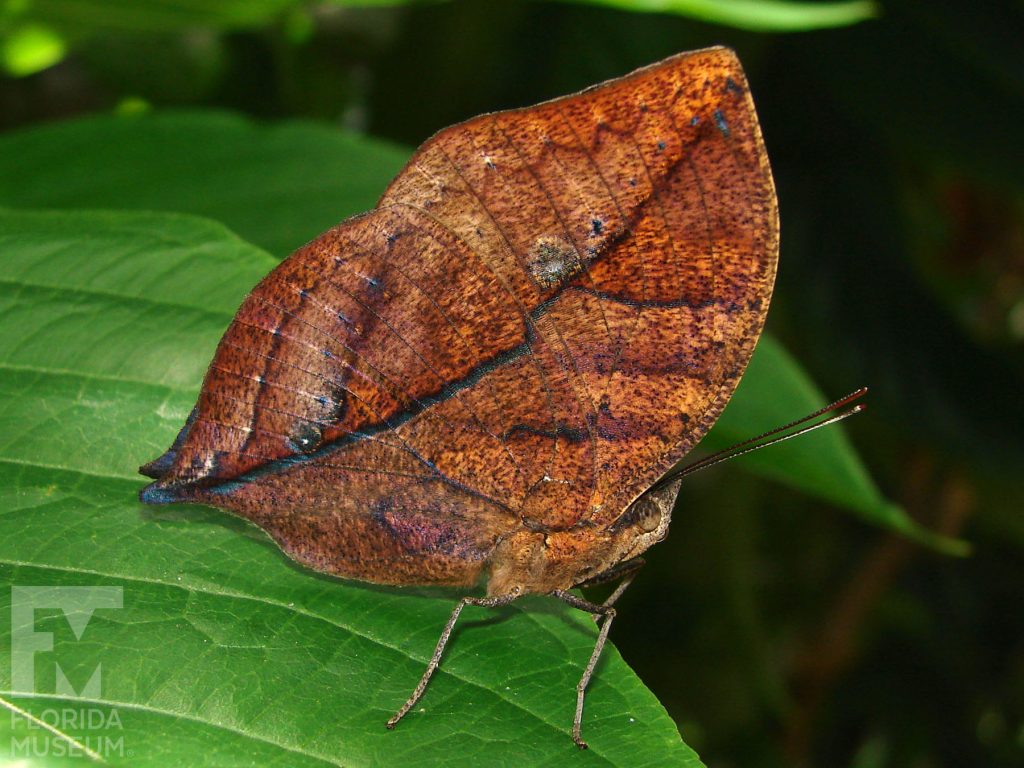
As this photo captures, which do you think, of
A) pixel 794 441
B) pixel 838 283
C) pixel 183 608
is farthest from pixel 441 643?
pixel 838 283

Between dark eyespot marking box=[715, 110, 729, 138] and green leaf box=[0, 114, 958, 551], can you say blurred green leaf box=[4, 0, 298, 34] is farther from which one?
dark eyespot marking box=[715, 110, 729, 138]

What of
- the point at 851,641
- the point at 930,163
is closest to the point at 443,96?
the point at 930,163

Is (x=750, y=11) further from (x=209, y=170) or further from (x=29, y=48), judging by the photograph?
(x=29, y=48)

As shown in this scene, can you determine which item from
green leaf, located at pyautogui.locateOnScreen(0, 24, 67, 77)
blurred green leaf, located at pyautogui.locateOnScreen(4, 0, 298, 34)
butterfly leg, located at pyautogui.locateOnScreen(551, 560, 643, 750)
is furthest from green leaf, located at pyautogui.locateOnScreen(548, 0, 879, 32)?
green leaf, located at pyautogui.locateOnScreen(0, 24, 67, 77)

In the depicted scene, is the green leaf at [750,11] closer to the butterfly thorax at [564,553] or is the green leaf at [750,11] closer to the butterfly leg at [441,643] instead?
the butterfly thorax at [564,553]

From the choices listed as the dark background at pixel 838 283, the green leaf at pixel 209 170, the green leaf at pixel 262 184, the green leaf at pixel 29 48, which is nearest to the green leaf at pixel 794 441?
the green leaf at pixel 262 184

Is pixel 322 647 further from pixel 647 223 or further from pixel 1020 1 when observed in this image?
pixel 1020 1
